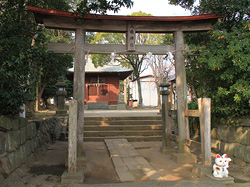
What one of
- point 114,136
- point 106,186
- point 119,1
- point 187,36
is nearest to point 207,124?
point 106,186

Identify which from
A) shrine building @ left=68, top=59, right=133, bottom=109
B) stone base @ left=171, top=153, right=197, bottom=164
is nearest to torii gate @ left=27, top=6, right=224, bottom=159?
stone base @ left=171, top=153, right=197, bottom=164

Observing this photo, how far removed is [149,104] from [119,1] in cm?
3120

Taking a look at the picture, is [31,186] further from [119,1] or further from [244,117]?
[244,117]

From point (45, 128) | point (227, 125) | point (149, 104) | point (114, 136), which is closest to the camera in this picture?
point (227, 125)

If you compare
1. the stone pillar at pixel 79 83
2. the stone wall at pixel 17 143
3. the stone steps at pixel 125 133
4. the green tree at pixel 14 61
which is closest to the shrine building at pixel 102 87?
the stone steps at pixel 125 133

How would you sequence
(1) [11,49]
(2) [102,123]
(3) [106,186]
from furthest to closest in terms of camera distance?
(2) [102,123] → (1) [11,49] → (3) [106,186]

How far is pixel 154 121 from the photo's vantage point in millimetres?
9836

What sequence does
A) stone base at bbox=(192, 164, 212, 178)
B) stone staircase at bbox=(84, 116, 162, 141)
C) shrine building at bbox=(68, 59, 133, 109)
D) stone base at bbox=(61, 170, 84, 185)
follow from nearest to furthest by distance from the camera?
stone base at bbox=(61, 170, 84, 185) < stone base at bbox=(192, 164, 212, 178) < stone staircase at bbox=(84, 116, 162, 141) < shrine building at bbox=(68, 59, 133, 109)

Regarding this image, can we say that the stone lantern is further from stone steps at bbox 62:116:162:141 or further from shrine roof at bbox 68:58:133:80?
shrine roof at bbox 68:58:133:80

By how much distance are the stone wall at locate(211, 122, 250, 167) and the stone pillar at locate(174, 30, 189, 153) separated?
1.16 m

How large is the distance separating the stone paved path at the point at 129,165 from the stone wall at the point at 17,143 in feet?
7.44

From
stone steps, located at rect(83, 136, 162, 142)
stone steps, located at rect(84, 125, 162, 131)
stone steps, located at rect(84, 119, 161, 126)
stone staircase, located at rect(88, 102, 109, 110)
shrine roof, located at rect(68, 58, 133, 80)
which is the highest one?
shrine roof, located at rect(68, 58, 133, 80)

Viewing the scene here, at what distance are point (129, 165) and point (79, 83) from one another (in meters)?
2.49

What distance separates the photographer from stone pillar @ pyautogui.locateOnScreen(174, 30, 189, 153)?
5.75m
